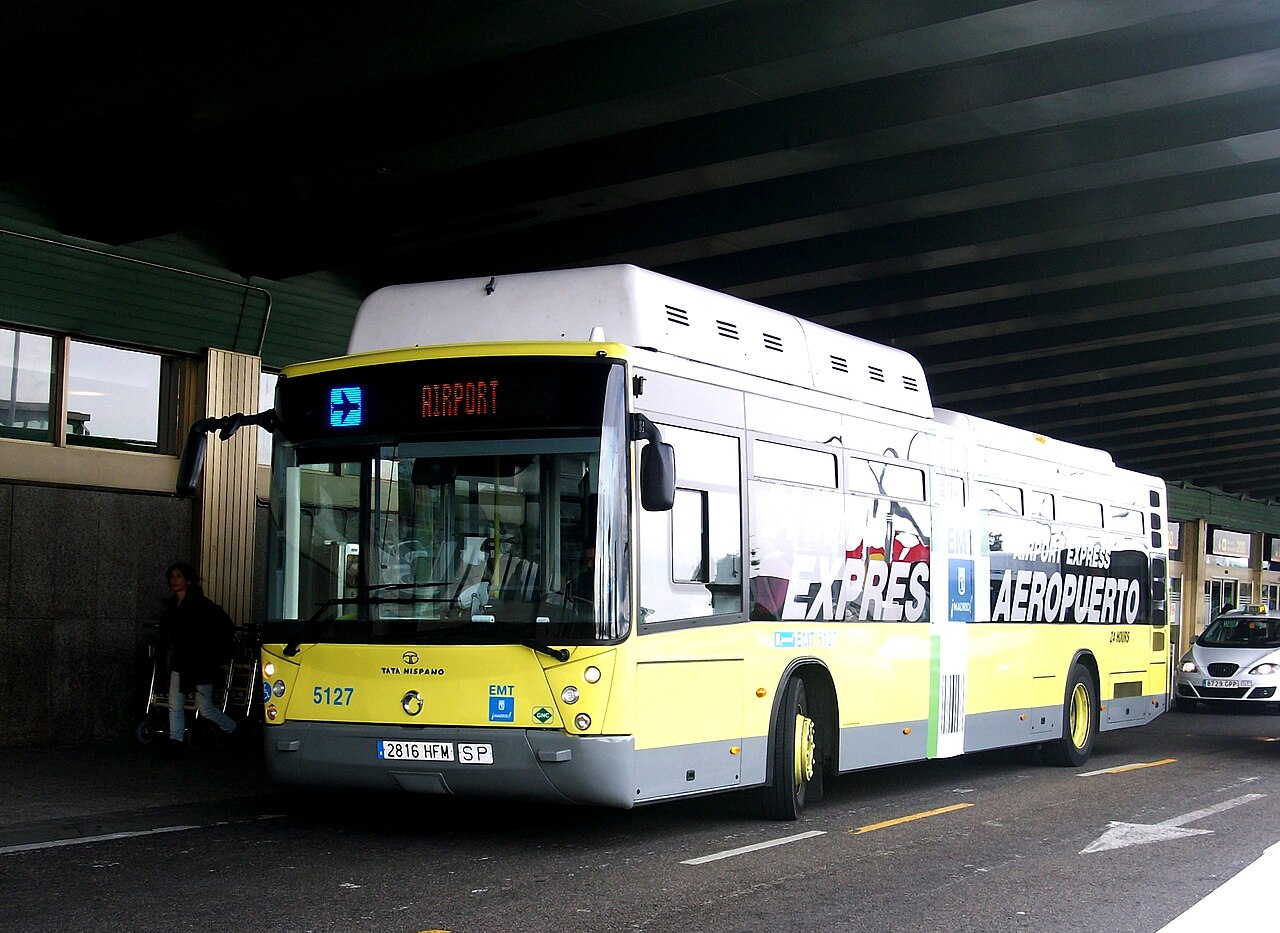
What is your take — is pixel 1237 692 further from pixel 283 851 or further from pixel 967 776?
pixel 283 851

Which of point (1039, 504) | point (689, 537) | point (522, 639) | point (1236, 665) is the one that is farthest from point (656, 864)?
point (1236, 665)

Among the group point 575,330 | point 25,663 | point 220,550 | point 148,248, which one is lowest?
point 25,663

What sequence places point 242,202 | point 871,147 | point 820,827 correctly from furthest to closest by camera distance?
1. point 242,202
2. point 871,147
3. point 820,827

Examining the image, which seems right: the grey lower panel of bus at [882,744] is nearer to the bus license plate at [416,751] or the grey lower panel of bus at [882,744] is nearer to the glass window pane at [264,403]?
the bus license plate at [416,751]

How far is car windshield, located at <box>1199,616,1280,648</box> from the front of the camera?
2348 centimetres

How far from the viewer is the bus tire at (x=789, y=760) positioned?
33.0ft

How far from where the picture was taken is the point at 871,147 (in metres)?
13.7

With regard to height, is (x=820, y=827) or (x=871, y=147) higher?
(x=871, y=147)

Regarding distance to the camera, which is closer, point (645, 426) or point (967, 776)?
point (645, 426)

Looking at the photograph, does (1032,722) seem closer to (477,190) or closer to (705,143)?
(705,143)

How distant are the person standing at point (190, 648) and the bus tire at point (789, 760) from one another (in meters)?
5.84

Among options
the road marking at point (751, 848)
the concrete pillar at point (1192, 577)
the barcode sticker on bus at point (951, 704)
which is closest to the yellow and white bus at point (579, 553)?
the road marking at point (751, 848)

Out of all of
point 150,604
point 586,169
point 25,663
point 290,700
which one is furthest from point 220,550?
point 290,700

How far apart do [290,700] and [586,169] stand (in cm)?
658
